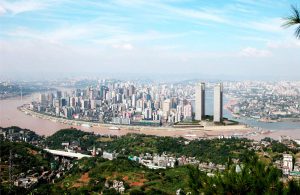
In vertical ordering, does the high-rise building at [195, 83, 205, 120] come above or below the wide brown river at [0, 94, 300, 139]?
above

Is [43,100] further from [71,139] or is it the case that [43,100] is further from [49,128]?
[71,139]

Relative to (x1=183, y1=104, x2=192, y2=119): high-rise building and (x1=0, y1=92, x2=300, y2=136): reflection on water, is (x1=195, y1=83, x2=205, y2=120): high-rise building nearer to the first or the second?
(x1=183, y1=104, x2=192, y2=119): high-rise building

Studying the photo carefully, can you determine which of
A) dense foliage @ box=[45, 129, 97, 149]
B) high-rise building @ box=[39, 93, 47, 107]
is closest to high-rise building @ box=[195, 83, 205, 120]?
→ dense foliage @ box=[45, 129, 97, 149]

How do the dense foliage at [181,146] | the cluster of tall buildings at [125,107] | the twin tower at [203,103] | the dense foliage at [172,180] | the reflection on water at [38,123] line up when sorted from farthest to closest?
the cluster of tall buildings at [125,107], the twin tower at [203,103], the reflection on water at [38,123], the dense foliage at [181,146], the dense foliage at [172,180]

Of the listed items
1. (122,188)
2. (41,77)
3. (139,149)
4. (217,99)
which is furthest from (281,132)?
(41,77)

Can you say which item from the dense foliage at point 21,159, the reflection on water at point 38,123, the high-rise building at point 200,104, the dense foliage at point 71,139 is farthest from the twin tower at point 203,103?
the dense foliage at point 21,159

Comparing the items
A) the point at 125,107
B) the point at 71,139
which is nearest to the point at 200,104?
the point at 125,107

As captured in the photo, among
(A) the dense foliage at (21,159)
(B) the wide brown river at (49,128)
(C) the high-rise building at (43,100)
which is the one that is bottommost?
(B) the wide brown river at (49,128)

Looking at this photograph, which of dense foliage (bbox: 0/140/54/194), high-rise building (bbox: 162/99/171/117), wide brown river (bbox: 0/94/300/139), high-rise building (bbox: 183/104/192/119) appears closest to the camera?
dense foliage (bbox: 0/140/54/194)

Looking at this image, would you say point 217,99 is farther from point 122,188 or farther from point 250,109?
point 122,188

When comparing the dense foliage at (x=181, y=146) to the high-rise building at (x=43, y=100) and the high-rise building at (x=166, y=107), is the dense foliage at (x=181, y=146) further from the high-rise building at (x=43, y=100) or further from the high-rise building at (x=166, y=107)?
the high-rise building at (x=43, y=100)
